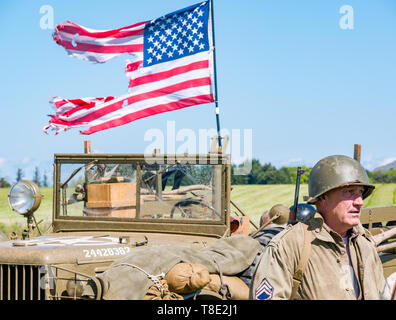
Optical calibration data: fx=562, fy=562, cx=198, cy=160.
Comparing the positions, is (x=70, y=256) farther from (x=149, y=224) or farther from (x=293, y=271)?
(x=293, y=271)

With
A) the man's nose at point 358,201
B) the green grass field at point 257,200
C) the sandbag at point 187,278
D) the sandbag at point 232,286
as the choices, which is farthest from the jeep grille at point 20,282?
the green grass field at point 257,200

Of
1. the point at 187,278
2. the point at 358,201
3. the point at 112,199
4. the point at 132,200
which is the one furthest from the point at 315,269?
the point at 112,199

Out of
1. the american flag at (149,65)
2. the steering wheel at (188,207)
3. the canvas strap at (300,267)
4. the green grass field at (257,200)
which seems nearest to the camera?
the canvas strap at (300,267)

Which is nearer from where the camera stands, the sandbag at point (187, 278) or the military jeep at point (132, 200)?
the sandbag at point (187, 278)

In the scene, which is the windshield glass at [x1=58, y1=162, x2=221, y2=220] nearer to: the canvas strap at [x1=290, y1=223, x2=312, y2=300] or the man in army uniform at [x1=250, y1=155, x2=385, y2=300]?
the man in army uniform at [x1=250, y1=155, x2=385, y2=300]

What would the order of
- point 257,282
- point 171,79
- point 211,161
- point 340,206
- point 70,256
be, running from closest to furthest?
point 257,282
point 340,206
point 70,256
point 211,161
point 171,79

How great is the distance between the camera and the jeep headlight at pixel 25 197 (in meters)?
5.98

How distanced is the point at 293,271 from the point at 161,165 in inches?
118

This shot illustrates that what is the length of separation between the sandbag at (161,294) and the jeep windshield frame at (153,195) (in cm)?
160

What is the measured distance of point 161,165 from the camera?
5812 mm

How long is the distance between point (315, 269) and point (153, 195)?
9.87ft

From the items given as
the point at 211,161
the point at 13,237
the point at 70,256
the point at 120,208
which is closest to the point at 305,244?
the point at 70,256

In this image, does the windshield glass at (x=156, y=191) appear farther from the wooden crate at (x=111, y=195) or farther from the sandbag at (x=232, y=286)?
the sandbag at (x=232, y=286)
